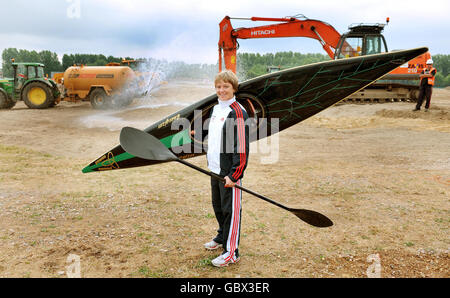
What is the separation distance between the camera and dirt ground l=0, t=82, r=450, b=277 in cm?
258

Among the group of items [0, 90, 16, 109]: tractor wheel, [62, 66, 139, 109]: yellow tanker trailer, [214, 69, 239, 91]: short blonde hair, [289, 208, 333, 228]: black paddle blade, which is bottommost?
[289, 208, 333, 228]: black paddle blade

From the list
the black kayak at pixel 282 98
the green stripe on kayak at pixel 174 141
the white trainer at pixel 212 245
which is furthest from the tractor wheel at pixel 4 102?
the white trainer at pixel 212 245

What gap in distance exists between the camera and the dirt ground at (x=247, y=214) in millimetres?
2576

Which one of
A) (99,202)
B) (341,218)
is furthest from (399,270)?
(99,202)

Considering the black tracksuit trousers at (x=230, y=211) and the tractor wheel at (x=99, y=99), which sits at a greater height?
the tractor wheel at (x=99, y=99)

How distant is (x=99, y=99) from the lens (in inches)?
509

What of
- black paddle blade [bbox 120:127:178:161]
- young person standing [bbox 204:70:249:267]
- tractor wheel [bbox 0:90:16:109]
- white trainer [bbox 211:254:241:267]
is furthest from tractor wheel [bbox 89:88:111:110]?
white trainer [bbox 211:254:241:267]

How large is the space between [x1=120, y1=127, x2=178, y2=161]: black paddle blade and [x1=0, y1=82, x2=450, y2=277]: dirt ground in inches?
34.7

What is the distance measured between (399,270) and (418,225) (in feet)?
3.32

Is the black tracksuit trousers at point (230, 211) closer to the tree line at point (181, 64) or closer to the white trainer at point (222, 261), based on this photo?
the white trainer at point (222, 261)

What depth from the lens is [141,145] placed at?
8.86ft

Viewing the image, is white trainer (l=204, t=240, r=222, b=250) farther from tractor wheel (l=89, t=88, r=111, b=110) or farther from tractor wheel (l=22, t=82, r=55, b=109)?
tractor wheel (l=22, t=82, r=55, b=109)

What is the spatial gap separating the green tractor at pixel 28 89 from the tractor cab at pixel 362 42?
11834 millimetres

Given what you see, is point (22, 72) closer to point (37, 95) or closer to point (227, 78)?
point (37, 95)
